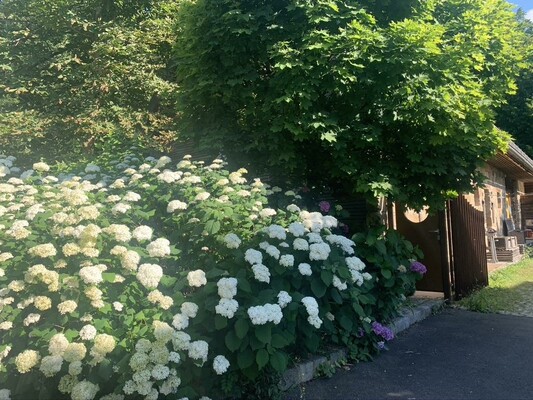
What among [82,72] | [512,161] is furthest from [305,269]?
[512,161]

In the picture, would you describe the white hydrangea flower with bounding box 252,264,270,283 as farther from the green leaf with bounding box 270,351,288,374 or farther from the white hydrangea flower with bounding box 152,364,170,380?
the white hydrangea flower with bounding box 152,364,170,380

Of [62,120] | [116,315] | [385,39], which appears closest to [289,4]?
[385,39]

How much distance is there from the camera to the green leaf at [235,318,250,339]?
3.04m

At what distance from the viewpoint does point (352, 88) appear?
5270 millimetres

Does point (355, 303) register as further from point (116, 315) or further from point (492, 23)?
point (492, 23)

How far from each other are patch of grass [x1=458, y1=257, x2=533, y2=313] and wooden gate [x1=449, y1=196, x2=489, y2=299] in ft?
0.69

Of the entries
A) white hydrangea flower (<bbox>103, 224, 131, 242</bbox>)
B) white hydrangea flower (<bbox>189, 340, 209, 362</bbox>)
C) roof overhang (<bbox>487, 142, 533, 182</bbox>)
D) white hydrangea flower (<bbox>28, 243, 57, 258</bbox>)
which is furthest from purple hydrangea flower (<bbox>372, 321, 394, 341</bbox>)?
roof overhang (<bbox>487, 142, 533, 182</bbox>)

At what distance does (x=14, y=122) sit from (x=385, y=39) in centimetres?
693

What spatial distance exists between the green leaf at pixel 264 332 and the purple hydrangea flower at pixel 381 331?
2.01 meters

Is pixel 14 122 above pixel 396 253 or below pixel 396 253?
above

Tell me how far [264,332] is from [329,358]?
1.43 m

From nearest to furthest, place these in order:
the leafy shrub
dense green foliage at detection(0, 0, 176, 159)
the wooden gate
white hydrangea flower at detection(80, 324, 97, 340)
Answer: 1. white hydrangea flower at detection(80, 324, 97, 340)
2. the leafy shrub
3. the wooden gate
4. dense green foliage at detection(0, 0, 176, 159)

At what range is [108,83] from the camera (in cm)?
850

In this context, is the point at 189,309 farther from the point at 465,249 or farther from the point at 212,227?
the point at 465,249
